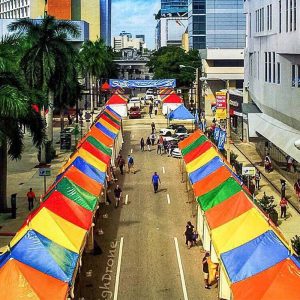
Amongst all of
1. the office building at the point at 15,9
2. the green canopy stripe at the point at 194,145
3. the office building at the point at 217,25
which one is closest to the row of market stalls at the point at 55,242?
the green canopy stripe at the point at 194,145

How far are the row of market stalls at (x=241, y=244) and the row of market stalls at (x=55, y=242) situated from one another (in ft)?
14.7

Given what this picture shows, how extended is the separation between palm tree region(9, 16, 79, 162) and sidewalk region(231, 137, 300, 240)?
15987mm

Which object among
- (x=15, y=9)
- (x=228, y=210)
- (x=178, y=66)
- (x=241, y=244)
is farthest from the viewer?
(x=15, y=9)

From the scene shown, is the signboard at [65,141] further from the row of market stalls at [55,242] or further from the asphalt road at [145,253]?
the row of market stalls at [55,242]

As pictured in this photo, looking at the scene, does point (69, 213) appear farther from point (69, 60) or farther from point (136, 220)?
point (69, 60)

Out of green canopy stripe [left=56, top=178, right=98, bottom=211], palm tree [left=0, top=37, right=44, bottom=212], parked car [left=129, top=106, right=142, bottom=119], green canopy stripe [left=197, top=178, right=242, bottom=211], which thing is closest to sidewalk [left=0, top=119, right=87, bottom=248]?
palm tree [left=0, top=37, right=44, bottom=212]

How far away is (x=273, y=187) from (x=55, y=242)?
20.5 meters

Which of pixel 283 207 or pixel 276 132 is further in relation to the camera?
pixel 276 132

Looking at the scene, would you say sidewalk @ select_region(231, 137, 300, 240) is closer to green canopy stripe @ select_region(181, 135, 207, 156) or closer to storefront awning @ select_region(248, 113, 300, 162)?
storefront awning @ select_region(248, 113, 300, 162)

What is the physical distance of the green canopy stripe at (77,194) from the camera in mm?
23594

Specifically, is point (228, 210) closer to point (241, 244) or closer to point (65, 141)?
point (241, 244)

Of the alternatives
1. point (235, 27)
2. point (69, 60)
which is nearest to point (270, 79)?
point (69, 60)

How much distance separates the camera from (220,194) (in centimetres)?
2402

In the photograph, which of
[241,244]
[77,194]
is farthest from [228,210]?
[77,194]
